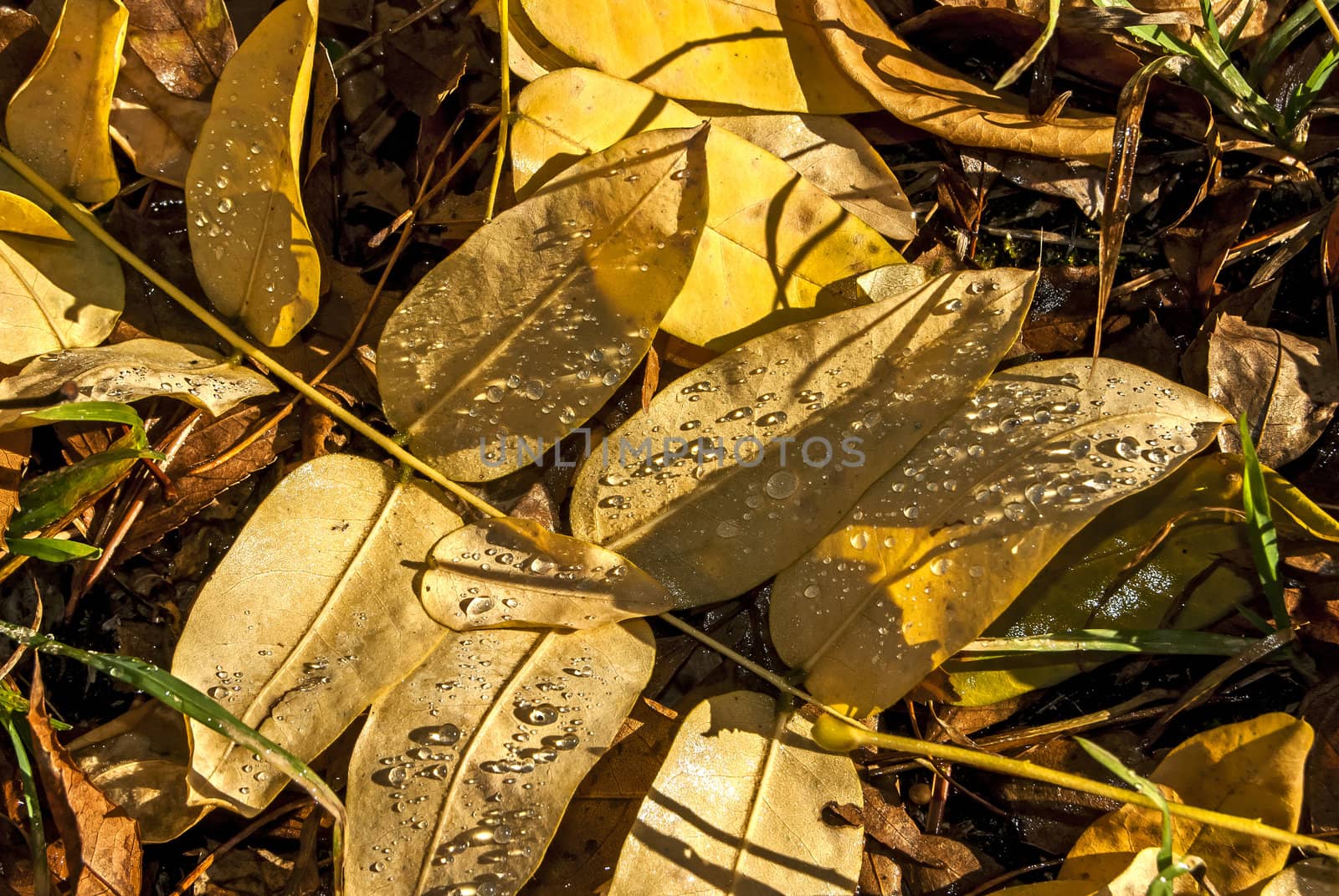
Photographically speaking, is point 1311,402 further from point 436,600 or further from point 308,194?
point 308,194

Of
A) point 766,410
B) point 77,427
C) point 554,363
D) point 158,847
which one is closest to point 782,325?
point 766,410

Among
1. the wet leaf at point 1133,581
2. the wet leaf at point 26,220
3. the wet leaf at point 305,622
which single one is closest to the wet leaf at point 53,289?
the wet leaf at point 26,220

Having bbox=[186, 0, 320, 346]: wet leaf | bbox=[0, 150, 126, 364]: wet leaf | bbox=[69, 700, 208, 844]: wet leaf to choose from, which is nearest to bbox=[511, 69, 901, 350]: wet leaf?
bbox=[186, 0, 320, 346]: wet leaf

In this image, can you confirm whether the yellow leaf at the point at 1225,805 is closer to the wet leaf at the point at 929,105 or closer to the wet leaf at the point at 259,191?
the wet leaf at the point at 929,105

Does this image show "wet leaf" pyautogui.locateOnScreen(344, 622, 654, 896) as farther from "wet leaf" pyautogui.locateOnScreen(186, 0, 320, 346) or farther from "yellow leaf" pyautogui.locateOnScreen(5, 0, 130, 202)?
A: "yellow leaf" pyautogui.locateOnScreen(5, 0, 130, 202)

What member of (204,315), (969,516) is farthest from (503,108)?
(969,516)

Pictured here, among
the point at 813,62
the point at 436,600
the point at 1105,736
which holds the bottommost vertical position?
the point at 1105,736
